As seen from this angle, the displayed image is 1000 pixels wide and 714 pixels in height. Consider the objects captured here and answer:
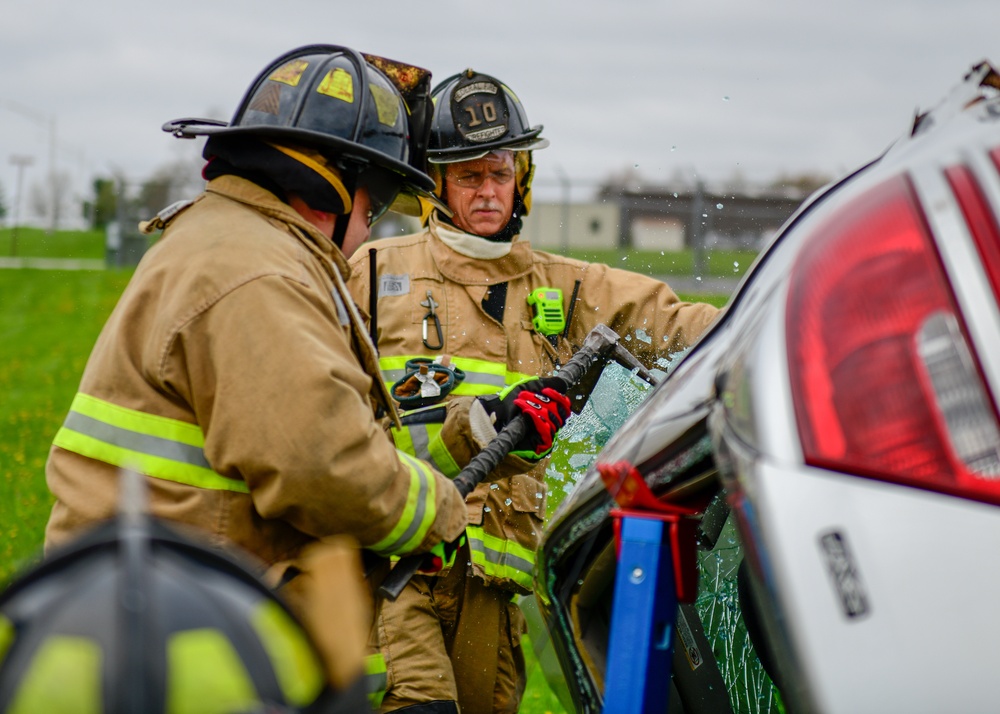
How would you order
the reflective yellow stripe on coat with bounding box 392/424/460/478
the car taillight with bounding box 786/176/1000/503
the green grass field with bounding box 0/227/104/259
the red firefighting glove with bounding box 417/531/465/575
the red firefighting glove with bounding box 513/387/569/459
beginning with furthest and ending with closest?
the green grass field with bounding box 0/227/104/259, the reflective yellow stripe on coat with bounding box 392/424/460/478, the red firefighting glove with bounding box 513/387/569/459, the red firefighting glove with bounding box 417/531/465/575, the car taillight with bounding box 786/176/1000/503

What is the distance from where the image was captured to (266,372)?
2.37 meters

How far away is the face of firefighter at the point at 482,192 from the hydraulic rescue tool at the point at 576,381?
86 centimetres

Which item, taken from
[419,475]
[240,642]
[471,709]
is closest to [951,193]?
[240,642]

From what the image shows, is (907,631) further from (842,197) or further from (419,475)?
(419,475)

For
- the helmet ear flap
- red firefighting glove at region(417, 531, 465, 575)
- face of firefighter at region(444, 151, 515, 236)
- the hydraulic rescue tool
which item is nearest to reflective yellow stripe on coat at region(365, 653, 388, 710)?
red firefighting glove at region(417, 531, 465, 575)

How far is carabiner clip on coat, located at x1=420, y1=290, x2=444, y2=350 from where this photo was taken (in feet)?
14.8

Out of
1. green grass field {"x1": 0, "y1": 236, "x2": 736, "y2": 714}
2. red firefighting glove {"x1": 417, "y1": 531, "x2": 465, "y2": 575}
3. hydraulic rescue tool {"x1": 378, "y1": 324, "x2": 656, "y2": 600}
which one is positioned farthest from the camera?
green grass field {"x1": 0, "y1": 236, "x2": 736, "y2": 714}

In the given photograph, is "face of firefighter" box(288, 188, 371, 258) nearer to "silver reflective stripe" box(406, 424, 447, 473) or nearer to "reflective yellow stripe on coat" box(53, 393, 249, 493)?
"reflective yellow stripe on coat" box(53, 393, 249, 493)

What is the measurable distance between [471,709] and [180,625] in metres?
3.31

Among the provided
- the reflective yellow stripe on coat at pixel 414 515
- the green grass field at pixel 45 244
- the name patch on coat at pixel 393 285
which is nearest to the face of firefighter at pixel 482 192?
the name patch on coat at pixel 393 285

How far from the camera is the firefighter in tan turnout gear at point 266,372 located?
2.39 meters

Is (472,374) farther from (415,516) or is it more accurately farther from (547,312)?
(415,516)

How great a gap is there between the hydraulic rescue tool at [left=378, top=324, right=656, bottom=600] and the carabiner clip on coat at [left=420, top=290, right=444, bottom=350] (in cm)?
60

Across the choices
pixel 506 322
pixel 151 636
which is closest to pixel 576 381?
pixel 506 322
